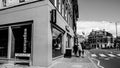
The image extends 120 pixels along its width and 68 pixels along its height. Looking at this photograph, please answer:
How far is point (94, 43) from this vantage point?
111000 mm

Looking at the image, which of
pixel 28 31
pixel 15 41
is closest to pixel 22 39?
pixel 15 41

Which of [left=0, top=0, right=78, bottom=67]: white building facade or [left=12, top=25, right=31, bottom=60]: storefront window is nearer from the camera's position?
[left=0, top=0, right=78, bottom=67]: white building facade

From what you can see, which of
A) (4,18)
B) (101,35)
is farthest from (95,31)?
(4,18)

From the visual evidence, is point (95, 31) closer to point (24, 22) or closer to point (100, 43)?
point (100, 43)

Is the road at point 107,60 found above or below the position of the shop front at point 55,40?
below

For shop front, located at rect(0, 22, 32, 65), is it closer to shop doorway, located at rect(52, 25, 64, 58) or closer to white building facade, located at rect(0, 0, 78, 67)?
white building facade, located at rect(0, 0, 78, 67)

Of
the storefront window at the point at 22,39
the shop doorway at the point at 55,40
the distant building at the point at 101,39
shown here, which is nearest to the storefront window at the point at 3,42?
the storefront window at the point at 22,39

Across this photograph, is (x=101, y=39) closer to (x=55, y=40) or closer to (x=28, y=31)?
(x=55, y=40)

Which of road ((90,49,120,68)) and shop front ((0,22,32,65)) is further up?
shop front ((0,22,32,65))

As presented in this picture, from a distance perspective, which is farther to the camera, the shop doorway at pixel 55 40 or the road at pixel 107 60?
the shop doorway at pixel 55 40

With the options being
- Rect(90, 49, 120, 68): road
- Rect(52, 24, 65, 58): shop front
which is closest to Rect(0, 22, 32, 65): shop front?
Rect(52, 24, 65, 58): shop front

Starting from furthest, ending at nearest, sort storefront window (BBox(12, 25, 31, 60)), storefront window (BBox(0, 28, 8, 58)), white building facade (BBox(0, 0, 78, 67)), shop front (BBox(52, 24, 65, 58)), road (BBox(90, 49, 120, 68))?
storefront window (BBox(0, 28, 8, 58)), shop front (BBox(52, 24, 65, 58)), storefront window (BBox(12, 25, 31, 60)), road (BBox(90, 49, 120, 68)), white building facade (BBox(0, 0, 78, 67))

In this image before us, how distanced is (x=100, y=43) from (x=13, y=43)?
10058 cm

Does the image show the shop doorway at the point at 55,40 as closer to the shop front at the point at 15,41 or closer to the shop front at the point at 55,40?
the shop front at the point at 55,40
